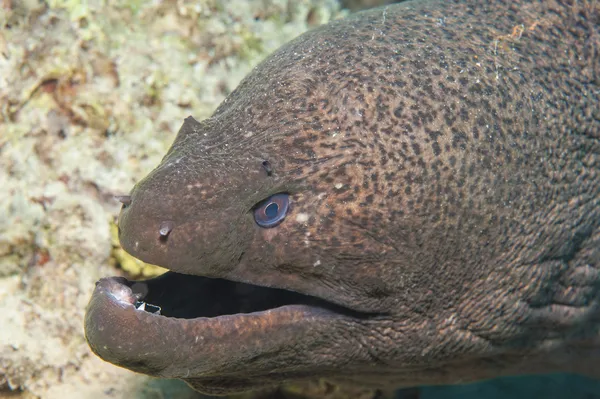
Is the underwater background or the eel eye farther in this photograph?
the underwater background

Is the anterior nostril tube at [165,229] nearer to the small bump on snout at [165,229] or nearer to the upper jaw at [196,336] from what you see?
the small bump on snout at [165,229]

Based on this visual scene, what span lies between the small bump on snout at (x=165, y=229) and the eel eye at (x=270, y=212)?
0.35 m

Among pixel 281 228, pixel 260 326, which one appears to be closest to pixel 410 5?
pixel 281 228

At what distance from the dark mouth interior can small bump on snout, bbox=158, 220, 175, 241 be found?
37 cm

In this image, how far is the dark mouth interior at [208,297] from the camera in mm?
2396

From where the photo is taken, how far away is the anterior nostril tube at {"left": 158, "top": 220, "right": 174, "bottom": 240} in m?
2.07

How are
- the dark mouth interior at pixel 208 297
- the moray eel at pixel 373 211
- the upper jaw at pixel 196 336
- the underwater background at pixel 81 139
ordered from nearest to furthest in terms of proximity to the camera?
the upper jaw at pixel 196 336 → the moray eel at pixel 373 211 → the dark mouth interior at pixel 208 297 → the underwater background at pixel 81 139

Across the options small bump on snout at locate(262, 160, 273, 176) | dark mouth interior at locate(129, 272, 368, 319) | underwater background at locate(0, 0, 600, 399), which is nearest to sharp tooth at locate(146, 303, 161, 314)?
dark mouth interior at locate(129, 272, 368, 319)

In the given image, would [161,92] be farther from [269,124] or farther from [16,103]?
[269,124]

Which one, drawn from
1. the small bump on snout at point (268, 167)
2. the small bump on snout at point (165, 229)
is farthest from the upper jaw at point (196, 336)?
the small bump on snout at point (268, 167)

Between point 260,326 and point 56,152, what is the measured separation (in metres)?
2.08

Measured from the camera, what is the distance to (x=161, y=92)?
12.8 ft

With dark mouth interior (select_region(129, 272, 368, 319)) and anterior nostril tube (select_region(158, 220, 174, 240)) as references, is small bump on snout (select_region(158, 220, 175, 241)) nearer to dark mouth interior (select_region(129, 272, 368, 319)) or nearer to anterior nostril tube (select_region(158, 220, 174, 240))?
anterior nostril tube (select_region(158, 220, 174, 240))

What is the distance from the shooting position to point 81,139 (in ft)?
12.0
